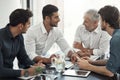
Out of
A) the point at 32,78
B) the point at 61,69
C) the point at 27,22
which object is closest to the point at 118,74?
the point at 61,69

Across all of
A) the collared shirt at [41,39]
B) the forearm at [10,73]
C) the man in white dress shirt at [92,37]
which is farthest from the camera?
the man in white dress shirt at [92,37]

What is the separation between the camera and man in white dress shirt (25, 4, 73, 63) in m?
3.18

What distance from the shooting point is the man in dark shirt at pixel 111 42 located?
2180 millimetres

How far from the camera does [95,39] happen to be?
11.8 feet

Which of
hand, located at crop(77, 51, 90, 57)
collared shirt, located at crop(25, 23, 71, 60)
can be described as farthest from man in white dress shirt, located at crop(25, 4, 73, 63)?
hand, located at crop(77, 51, 90, 57)

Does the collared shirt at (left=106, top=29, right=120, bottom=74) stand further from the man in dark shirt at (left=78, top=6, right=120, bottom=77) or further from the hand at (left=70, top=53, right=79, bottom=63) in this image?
the hand at (left=70, top=53, right=79, bottom=63)

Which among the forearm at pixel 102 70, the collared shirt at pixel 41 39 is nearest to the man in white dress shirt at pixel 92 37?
the collared shirt at pixel 41 39

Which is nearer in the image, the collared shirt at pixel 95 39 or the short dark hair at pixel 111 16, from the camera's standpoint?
the short dark hair at pixel 111 16

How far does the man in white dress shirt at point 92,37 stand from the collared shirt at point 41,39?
0.26 meters

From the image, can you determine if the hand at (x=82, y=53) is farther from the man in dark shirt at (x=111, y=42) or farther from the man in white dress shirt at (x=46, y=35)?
the man in dark shirt at (x=111, y=42)

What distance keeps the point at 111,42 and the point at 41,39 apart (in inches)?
51.0

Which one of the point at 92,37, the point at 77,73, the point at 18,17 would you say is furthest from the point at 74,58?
the point at 92,37

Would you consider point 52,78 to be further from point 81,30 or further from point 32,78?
point 81,30

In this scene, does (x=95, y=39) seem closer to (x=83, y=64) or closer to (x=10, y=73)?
(x=83, y=64)
